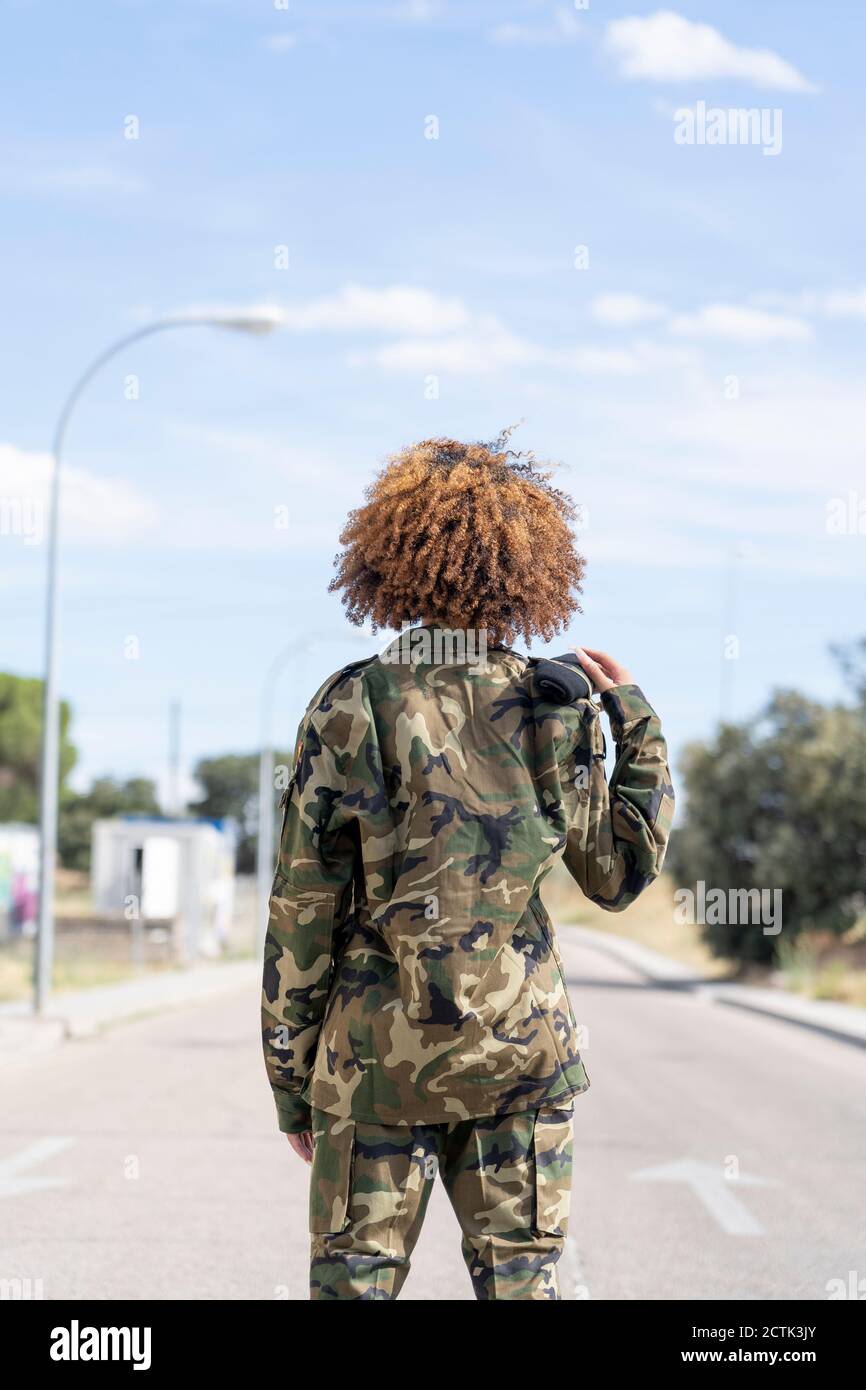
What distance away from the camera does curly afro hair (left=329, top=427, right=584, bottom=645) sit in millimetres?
2979

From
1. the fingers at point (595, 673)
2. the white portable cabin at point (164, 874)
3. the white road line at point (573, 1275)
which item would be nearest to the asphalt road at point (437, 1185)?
the white road line at point (573, 1275)

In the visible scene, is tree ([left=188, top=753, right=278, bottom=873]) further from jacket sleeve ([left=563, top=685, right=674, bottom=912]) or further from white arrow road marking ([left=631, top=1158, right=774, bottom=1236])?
jacket sleeve ([left=563, top=685, right=674, bottom=912])

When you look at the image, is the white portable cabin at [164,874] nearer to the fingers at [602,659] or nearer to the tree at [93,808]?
the fingers at [602,659]

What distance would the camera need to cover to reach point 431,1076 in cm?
275

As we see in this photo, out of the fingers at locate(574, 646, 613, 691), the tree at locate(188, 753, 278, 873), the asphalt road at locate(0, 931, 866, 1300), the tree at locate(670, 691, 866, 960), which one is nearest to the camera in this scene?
the fingers at locate(574, 646, 613, 691)

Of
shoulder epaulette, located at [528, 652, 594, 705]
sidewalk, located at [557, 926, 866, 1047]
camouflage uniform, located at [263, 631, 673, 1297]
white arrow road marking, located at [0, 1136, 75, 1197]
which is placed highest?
shoulder epaulette, located at [528, 652, 594, 705]

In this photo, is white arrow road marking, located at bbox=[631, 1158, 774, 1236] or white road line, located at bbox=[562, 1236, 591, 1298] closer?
white road line, located at bbox=[562, 1236, 591, 1298]

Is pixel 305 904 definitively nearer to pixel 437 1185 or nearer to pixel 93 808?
pixel 437 1185

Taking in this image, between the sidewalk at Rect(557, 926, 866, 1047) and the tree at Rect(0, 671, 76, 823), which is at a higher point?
the tree at Rect(0, 671, 76, 823)

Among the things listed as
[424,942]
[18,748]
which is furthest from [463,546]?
[18,748]

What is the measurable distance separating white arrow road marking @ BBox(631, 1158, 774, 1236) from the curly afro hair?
4.80m

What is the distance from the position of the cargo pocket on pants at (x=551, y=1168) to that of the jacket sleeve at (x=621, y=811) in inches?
15.4

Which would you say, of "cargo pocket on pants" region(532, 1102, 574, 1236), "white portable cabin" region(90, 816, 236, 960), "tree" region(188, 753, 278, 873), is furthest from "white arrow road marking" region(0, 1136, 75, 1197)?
"tree" region(188, 753, 278, 873)
